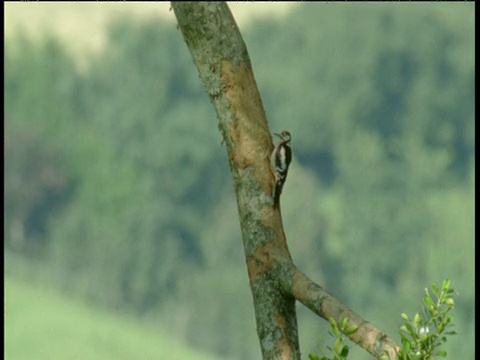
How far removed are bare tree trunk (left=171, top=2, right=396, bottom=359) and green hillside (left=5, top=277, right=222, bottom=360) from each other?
4195 centimetres

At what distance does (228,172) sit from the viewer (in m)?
71.3

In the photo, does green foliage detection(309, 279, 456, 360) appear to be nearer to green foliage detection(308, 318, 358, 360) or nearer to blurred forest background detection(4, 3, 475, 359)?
green foliage detection(308, 318, 358, 360)

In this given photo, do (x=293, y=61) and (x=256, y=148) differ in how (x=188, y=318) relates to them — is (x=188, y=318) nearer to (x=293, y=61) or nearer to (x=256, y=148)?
(x=293, y=61)

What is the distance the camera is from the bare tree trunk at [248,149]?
3.49 metres

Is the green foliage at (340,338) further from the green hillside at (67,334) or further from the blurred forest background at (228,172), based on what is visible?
the blurred forest background at (228,172)

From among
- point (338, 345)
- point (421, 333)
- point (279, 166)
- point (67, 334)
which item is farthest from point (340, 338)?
point (67, 334)

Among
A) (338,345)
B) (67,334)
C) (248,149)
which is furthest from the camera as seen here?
(67,334)

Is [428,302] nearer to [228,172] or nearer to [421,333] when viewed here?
[421,333]

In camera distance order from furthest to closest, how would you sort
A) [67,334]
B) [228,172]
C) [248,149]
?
[228,172]
[67,334]
[248,149]

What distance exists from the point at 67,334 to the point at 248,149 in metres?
A: 45.4

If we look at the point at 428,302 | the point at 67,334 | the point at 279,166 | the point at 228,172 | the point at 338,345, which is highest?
the point at 228,172

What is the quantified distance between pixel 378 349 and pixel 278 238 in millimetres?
487

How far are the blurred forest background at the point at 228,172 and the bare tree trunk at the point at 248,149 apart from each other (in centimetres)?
4439

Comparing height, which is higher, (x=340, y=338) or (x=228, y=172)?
(x=228, y=172)
